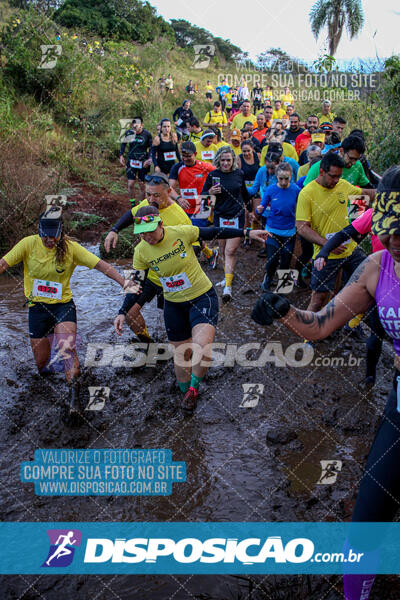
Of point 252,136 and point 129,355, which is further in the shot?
point 252,136

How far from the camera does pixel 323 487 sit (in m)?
3.38

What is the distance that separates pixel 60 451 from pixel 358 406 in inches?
112

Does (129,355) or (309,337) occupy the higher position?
(309,337)

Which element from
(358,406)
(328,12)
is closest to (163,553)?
(358,406)

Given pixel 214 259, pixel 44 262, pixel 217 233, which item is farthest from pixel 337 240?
pixel 214 259

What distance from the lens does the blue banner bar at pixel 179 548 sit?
278cm

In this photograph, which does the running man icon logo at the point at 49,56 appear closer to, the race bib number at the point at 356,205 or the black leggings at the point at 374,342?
the race bib number at the point at 356,205

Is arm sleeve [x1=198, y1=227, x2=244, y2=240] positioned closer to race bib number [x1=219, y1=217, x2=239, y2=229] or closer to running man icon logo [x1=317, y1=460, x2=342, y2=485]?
running man icon logo [x1=317, y1=460, x2=342, y2=485]

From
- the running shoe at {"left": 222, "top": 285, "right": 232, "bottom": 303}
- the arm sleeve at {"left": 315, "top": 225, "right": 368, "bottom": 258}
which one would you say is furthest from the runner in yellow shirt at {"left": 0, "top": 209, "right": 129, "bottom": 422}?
the running shoe at {"left": 222, "top": 285, "right": 232, "bottom": 303}

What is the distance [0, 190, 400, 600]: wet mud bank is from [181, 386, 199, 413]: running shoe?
9cm

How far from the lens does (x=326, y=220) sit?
5160 mm

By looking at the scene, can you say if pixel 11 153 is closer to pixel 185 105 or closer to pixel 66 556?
pixel 185 105

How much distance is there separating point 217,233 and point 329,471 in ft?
7.73

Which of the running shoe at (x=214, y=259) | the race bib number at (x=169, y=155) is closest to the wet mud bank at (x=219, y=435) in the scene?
the running shoe at (x=214, y=259)
